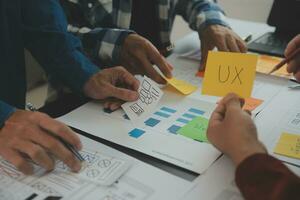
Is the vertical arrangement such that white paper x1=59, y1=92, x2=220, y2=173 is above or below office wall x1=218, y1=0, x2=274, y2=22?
below

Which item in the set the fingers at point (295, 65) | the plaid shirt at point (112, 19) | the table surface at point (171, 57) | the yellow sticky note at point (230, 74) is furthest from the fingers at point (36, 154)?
the fingers at point (295, 65)

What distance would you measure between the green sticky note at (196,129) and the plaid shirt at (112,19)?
1.19ft

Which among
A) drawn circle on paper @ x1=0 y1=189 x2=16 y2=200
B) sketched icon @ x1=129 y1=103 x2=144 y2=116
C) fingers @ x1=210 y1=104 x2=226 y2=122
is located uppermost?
fingers @ x1=210 y1=104 x2=226 y2=122

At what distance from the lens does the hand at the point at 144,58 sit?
108 cm

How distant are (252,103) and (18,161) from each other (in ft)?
1.85

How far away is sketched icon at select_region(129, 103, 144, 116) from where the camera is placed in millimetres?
926

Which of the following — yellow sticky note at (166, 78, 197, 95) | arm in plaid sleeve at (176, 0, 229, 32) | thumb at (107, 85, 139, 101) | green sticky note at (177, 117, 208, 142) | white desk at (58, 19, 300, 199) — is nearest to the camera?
white desk at (58, 19, 300, 199)

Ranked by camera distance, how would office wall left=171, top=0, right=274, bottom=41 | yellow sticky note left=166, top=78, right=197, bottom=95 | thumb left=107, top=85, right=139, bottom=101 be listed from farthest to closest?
office wall left=171, top=0, right=274, bottom=41, yellow sticky note left=166, top=78, right=197, bottom=95, thumb left=107, top=85, right=139, bottom=101

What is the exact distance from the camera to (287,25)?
146cm

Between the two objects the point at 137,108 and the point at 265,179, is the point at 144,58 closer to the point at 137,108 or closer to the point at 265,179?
the point at 137,108

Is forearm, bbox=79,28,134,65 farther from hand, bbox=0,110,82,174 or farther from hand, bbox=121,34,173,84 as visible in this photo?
hand, bbox=0,110,82,174

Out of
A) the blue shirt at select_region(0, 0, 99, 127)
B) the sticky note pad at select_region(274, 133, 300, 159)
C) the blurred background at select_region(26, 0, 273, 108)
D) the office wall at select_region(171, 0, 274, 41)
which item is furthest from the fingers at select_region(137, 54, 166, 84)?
the office wall at select_region(171, 0, 274, 41)

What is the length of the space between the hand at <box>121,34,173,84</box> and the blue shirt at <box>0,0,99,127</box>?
13cm

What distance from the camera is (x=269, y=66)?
3.97ft
